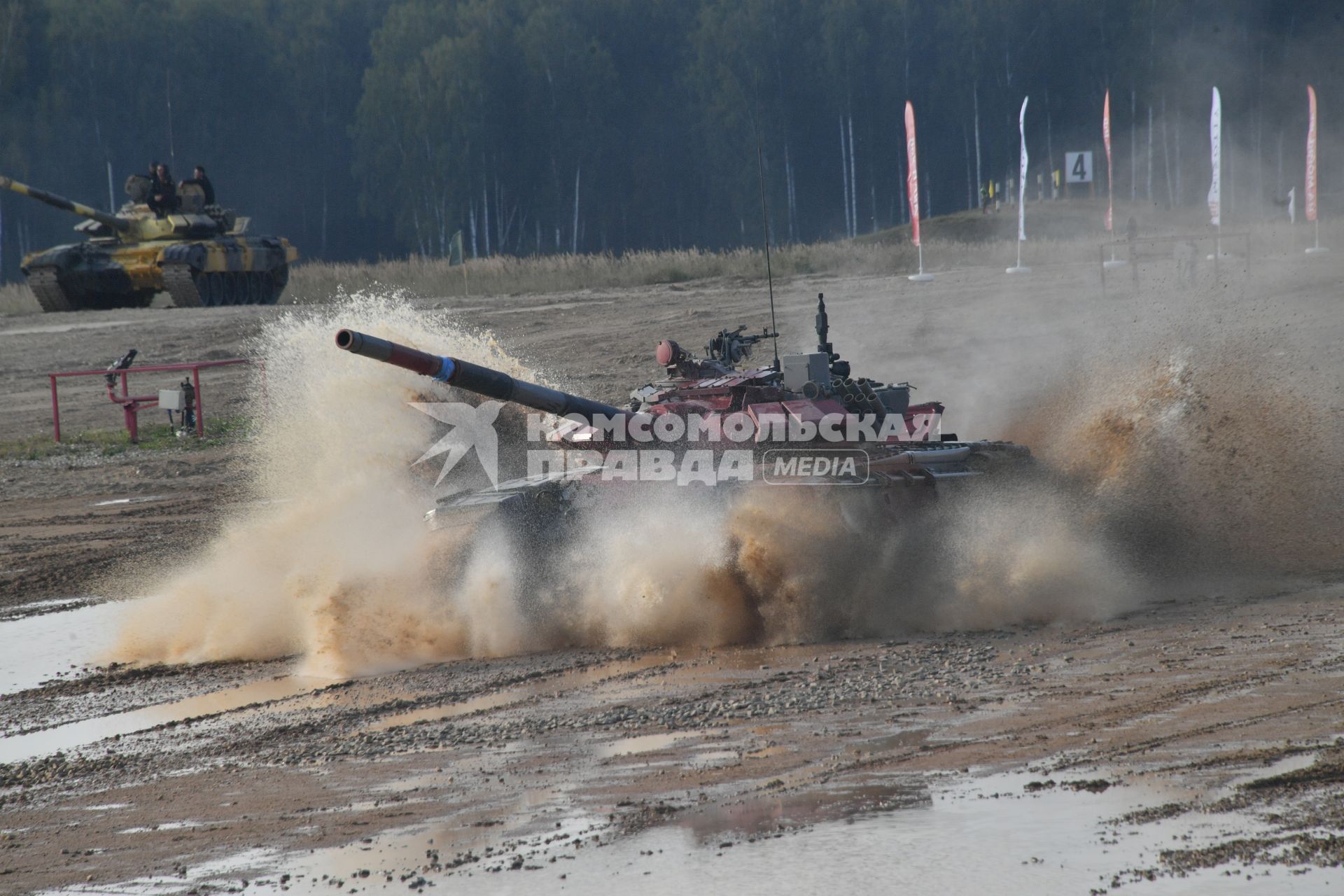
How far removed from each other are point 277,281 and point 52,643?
2286cm

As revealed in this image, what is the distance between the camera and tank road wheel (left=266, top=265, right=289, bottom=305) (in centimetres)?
3247

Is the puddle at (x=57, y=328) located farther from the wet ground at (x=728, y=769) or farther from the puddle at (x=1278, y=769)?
the puddle at (x=1278, y=769)

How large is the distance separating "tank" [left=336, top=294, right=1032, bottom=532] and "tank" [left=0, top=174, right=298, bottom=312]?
2016 cm

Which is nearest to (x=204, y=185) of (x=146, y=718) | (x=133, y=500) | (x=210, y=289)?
(x=210, y=289)

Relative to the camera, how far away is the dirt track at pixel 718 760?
5.79 metres

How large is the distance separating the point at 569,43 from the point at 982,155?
17.0m

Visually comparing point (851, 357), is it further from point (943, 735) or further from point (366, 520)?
Result: point (943, 735)

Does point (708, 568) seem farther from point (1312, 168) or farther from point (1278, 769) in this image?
point (1312, 168)

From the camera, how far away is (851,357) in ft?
68.4

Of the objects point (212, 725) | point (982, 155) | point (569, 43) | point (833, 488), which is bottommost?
point (212, 725)

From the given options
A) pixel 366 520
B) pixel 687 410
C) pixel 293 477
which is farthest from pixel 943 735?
pixel 293 477

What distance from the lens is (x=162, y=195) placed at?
31.7 m
